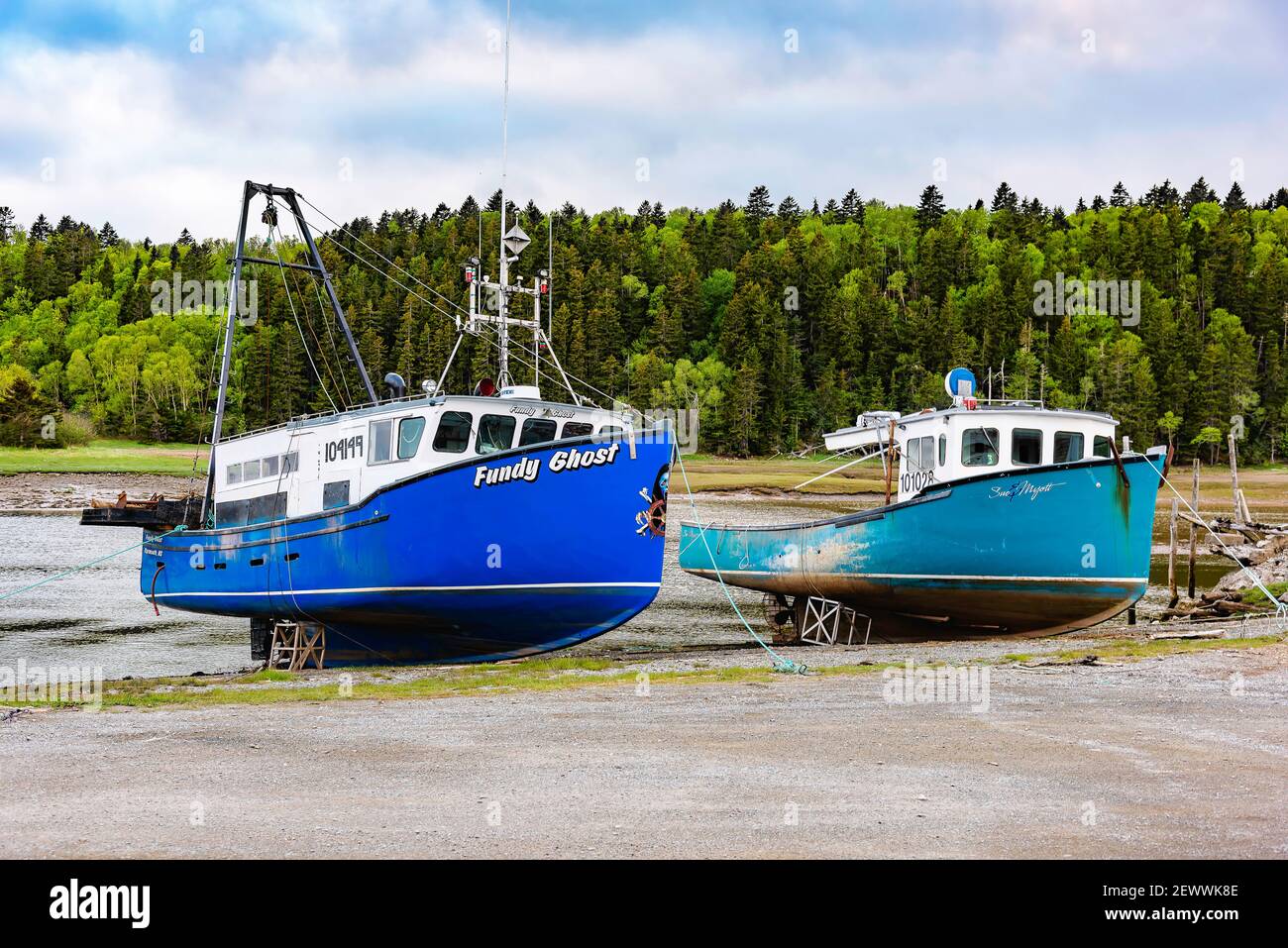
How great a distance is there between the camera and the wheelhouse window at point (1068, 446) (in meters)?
23.9

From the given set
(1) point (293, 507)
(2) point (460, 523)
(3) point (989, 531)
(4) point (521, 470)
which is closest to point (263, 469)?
(1) point (293, 507)

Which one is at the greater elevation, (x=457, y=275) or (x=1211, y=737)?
(x=457, y=275)

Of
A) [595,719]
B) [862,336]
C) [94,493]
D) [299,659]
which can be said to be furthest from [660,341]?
[595,719]

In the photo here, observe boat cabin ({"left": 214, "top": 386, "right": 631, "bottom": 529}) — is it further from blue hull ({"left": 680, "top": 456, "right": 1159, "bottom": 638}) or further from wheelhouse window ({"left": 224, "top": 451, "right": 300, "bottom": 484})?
blue hull ({"left": 680, "top": 456, "right": 1159, "bottom": 638})

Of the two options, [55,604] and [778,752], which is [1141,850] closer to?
[778,752]

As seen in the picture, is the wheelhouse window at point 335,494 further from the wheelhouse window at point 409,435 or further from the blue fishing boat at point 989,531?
the blue fishing boat at point 989,531

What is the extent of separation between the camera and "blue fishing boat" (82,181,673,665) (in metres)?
20.0

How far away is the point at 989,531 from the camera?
22.6 meters

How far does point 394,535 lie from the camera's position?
20.5m

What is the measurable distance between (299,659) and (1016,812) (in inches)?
715

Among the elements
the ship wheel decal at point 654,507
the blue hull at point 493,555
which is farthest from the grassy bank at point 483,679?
the ship wheel decal at point 654,507

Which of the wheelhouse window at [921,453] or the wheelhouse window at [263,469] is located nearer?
the wheelhouse window at [263,469]

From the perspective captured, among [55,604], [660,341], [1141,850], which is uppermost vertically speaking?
[660,341]

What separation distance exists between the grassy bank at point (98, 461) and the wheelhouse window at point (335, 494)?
75747 mm
